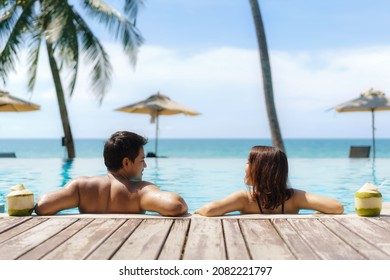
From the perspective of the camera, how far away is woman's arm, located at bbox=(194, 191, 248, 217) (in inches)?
153

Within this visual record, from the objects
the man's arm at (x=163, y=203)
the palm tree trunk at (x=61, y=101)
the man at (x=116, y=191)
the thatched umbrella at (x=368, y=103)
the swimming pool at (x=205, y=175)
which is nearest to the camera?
the man's arm at (x=163, y=203)

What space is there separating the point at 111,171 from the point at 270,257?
68.2 inches

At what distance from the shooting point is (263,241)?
10.3 ft

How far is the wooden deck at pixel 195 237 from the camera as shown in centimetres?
285

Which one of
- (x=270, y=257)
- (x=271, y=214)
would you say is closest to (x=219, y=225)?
(x=271, y=214)

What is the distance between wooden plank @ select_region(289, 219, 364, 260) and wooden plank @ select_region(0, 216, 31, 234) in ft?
6.16

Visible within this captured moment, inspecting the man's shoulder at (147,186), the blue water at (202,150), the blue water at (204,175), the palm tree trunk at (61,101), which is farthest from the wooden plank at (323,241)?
the blue water at (202,150)

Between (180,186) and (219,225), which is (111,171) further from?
(180,186)

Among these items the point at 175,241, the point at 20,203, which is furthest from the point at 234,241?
the point at 20,203

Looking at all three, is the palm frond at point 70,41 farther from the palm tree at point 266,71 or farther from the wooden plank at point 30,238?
the wooden plank at point 30,238

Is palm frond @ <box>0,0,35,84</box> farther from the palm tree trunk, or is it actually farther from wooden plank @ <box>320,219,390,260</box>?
wooden plank @ <box>320,219,390,260</box>

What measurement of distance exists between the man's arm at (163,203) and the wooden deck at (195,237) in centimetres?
9

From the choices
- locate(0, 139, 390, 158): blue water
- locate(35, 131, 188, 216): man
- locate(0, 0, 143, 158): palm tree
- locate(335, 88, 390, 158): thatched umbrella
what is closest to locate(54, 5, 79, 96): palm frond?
locate(0, 0, 143, 158): palm tree

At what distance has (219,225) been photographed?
141 inches
